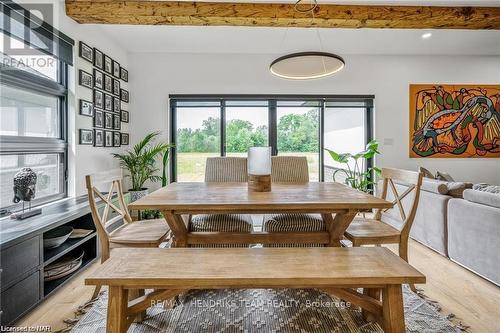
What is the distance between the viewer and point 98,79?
325 centimetres

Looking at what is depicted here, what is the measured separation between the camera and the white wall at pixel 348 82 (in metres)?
4.13

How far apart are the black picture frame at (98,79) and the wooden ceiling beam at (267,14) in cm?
60

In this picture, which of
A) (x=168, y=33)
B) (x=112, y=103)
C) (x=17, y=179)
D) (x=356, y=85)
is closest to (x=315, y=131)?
(x=356, y=85)

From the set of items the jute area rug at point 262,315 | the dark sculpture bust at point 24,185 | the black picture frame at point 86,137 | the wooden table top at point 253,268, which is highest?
the black picture frame at point 86,137

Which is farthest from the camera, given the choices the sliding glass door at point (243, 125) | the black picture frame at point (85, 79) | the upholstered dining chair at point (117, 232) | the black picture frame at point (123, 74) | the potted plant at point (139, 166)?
the sliding glass door at point (243, 125)

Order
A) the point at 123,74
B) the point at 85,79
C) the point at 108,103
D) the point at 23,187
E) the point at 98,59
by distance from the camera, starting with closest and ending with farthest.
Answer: the point at 23,187, the point at 85,79, the point at 98,59, the point at 108,103, the point at 123,74

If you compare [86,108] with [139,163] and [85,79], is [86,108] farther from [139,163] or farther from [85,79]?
[139,163]

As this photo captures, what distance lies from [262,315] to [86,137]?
2707 mm

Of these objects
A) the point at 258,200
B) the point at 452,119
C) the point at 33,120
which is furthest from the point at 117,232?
the point at 452,119

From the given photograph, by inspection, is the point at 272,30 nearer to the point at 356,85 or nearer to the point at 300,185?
the point at 356,85

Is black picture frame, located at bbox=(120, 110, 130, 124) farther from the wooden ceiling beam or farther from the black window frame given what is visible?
the wooden ceiling beam

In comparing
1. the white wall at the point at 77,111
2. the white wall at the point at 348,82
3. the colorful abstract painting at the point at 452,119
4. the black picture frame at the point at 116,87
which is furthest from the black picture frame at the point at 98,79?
the colorful abstract painting at the point at 452,119

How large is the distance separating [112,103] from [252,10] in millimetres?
2240

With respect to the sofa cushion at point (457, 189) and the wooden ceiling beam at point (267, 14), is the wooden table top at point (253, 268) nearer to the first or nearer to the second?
the sofa cushion at point (457, 189)
